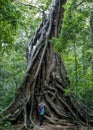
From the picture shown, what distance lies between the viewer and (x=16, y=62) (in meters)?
18.2

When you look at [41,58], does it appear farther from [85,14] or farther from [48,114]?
[85,14]

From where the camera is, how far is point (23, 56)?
19078mm

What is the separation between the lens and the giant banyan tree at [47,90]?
1091 centimetres

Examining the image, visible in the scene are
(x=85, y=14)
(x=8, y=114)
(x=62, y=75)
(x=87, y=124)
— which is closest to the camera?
(x=85, y=14)

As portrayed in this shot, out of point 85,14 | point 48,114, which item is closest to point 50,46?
point 48,114

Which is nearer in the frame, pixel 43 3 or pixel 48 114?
pixel 48 114

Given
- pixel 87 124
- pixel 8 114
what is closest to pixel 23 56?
pixel 8 114

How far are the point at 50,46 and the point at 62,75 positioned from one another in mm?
1603

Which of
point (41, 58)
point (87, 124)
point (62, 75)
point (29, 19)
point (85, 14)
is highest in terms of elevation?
point (29, 19)

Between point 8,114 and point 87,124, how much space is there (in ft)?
10.9

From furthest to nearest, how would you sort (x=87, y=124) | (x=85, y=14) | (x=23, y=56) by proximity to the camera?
(x=23, y=56), (x=87, y=124), (x=85, y=14)

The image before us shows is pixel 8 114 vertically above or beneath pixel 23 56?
beneath

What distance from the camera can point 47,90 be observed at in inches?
464

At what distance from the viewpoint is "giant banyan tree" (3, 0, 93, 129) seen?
10906 millimetres
